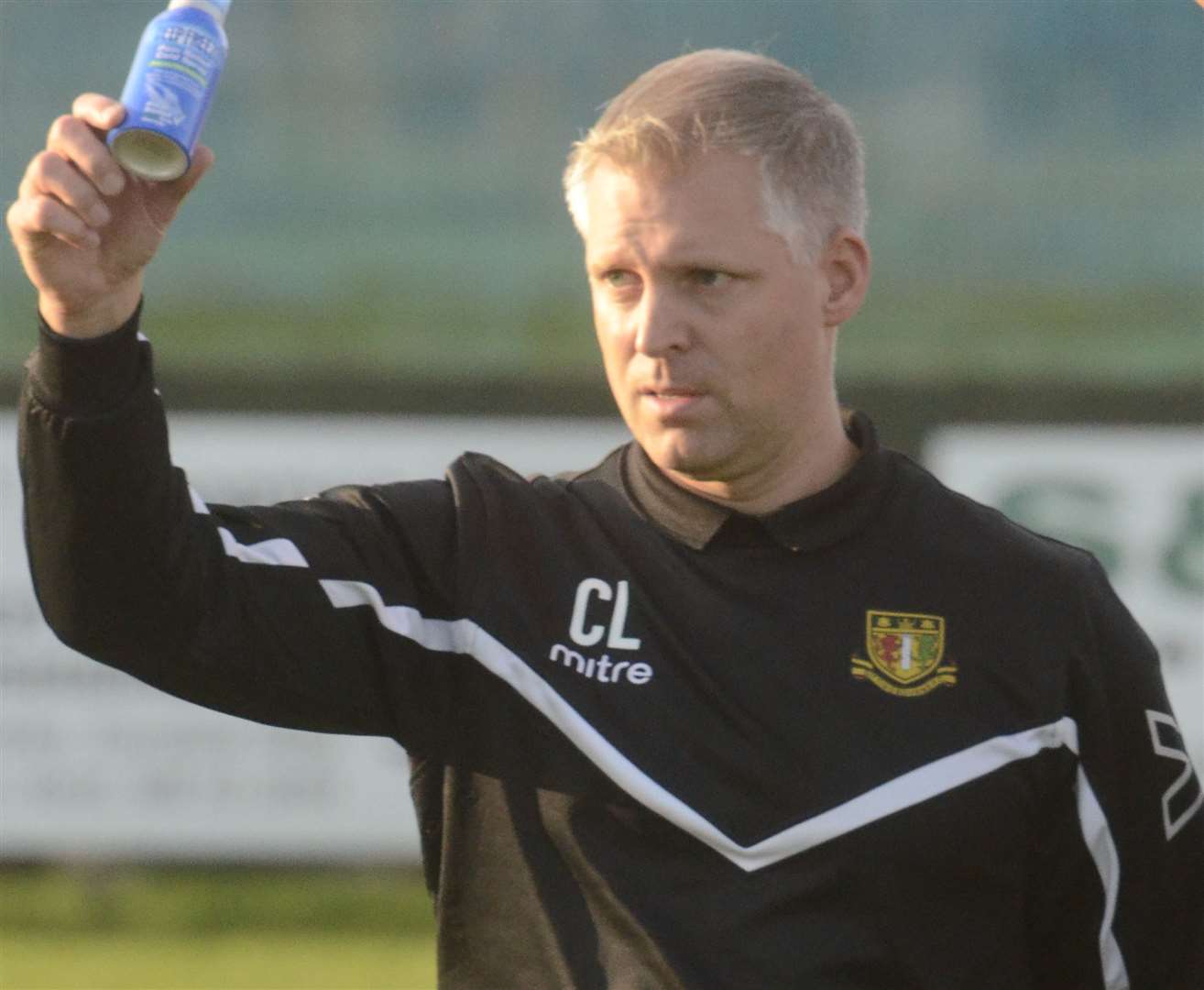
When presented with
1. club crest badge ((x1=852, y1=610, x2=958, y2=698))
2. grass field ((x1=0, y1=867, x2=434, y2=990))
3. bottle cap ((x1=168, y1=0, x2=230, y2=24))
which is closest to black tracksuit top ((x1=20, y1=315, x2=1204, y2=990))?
club crest badge ((x1=852, y1=610, x2=958, y2=698))

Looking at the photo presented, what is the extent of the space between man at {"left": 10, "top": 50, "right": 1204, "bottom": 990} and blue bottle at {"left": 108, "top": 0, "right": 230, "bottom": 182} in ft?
1.12

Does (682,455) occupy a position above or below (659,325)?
below

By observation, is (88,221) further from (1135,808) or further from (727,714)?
(1135,808)

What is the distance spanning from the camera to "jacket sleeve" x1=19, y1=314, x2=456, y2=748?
1.91 metres

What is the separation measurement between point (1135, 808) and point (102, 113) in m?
1.26

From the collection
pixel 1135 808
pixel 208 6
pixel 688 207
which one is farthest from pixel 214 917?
pixel 208 6

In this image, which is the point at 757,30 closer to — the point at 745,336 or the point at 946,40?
the point at 946,40

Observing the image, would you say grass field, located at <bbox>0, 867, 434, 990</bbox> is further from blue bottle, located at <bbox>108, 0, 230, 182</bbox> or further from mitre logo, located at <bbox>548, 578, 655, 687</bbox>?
blue bottle, located at <bbox>108, 0, 230, 182</bbox>

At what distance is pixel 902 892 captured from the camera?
215 centimetres

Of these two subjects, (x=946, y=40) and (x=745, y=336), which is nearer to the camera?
(x=745, y=336)

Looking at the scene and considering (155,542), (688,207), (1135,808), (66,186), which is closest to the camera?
(66,186)

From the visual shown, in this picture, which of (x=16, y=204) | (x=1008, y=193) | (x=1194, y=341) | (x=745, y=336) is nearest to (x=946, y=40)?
(x=1008, y=193)

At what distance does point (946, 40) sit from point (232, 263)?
2.33 meters

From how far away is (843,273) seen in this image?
236 cm
